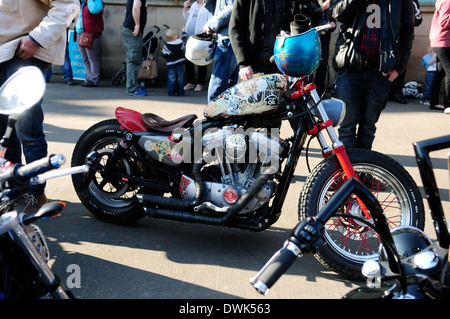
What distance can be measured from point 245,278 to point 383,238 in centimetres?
168

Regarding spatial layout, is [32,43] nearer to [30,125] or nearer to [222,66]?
[30,125]

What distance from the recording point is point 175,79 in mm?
9781

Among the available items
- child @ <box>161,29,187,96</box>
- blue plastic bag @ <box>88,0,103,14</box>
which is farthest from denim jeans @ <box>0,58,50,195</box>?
blue plastic bag @ <box>88,0,103,14</box>

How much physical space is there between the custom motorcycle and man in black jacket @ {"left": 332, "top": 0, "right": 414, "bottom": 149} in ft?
3.65

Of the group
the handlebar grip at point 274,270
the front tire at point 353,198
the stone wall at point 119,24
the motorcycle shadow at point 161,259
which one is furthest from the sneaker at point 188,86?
the handlebar grip at point 274,270

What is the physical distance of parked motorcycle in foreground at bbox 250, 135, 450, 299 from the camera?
4.47 feet

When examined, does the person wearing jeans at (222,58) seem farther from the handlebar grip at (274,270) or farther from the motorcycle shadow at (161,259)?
the handlebar grip at (274,270)

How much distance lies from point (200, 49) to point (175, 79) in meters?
5.35

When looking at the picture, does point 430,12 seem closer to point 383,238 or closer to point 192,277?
point 192,277

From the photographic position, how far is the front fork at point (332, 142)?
308cm

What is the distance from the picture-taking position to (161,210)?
11.4ft

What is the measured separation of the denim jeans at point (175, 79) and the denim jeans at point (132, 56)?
661 millimetres

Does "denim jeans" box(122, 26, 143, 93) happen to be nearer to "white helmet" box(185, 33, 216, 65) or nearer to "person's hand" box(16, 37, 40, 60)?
"white helmet" box(185, 33, 216, 65)

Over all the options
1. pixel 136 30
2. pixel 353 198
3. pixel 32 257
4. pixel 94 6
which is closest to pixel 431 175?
pixel 32 257
